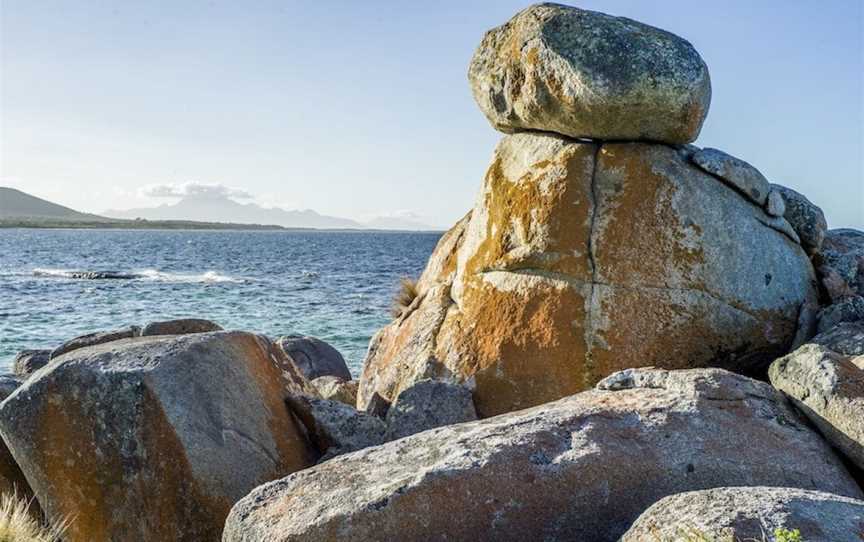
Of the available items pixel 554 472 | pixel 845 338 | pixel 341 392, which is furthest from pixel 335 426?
pixel 845 338

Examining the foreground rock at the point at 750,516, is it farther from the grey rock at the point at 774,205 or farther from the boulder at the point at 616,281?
the grey rock at the point at 774,205

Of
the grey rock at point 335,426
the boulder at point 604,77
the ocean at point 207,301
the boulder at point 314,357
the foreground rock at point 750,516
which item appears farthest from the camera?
the ocean at point 207,301

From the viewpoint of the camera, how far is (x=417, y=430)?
797 cm

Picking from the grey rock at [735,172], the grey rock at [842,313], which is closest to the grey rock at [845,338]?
the grey rock at [842,313]

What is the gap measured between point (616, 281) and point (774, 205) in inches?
85.7

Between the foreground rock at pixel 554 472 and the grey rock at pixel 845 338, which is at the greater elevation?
the grey rock at pixel 845 338

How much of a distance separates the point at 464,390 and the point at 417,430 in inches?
27.6

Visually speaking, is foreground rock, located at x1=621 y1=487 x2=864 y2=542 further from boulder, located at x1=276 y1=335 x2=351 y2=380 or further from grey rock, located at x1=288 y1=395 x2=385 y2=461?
boulder, located at x1=276 y1=335 x2=351 y2=380

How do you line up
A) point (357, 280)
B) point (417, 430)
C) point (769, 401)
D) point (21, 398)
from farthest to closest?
1. point (357, 280)
2. point (417, 430)
3. point (21, 398)
4. point (769, 401)

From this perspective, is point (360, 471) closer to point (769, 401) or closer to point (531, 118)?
point (769, 401)

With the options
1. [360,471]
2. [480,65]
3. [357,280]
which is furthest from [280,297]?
[360,471]

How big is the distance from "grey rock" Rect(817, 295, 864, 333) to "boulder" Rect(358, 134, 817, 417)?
0.98 ft

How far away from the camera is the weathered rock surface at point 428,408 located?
8.03 meters

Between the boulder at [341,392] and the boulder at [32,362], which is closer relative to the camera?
the boulder at [341,392]
